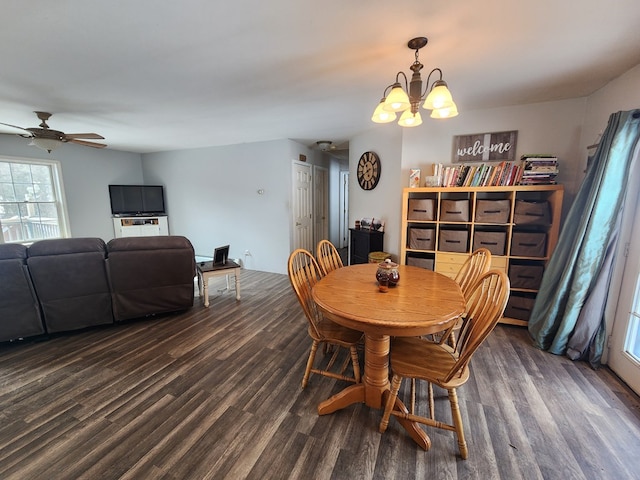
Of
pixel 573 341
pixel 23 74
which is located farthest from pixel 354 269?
pixel 23 74

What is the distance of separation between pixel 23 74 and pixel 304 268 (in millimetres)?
2777

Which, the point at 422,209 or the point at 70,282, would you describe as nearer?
the point at 70,282

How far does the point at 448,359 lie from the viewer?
1463mm

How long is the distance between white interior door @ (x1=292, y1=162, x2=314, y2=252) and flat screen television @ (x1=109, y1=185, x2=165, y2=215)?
3.29 meters

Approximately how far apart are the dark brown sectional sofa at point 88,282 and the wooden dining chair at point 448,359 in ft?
7.96

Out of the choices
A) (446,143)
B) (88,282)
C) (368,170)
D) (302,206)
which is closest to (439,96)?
(446,143)

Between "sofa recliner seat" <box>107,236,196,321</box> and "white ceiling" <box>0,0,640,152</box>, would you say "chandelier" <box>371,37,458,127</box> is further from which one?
"sofa recliner seat" <box>107,236,196,321</box>

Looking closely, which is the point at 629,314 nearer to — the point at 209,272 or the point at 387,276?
the point at 387,276

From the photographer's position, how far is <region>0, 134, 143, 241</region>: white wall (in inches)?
187

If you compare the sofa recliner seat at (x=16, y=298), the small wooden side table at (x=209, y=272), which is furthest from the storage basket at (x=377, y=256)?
the sofa recliner seat at (x=16, y=298)

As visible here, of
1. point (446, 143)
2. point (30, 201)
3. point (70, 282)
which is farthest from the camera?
point (30, 201)

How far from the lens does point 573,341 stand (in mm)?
2148

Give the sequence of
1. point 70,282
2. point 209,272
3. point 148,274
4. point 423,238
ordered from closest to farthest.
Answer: point 70,282 < point 148,274 < point 423,238 < point 209,272

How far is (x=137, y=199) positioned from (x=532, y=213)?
681cm
